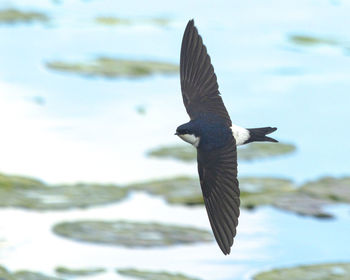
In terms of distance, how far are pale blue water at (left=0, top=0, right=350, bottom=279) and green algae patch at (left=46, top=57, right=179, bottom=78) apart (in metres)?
0.05

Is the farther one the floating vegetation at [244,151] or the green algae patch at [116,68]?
the green algae patch at [116,68]

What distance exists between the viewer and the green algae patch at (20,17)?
8820mm

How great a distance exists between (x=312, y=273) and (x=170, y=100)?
244cm

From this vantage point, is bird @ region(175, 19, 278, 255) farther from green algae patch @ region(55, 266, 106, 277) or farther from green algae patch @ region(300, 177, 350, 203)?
green algae patch @ region(300, 177, 350, 203)

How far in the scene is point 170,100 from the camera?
6.76m

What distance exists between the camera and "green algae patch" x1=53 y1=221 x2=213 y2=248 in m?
4.77

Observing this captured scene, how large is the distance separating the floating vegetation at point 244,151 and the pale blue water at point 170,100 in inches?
1.7

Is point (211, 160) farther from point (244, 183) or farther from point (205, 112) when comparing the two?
point (244, 183)

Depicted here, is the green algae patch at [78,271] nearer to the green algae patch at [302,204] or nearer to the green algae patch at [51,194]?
the green algae patch at [51,194]

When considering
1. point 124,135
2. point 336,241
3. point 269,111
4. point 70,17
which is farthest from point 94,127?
point 70,17

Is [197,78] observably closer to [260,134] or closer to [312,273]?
[260,134]

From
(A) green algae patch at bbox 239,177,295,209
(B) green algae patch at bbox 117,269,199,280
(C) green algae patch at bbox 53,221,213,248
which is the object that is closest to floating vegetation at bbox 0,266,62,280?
(B) green algae patch at bbox 117,269,199,280

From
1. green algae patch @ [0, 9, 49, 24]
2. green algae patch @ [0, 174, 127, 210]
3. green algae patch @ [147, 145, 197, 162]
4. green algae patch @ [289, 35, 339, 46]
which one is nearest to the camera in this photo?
green algae patch @ [0, 174, 127, 210]

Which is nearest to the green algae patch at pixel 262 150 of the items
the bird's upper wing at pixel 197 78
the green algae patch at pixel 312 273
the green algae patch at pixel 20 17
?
the green algae patch at pixel 312 273
